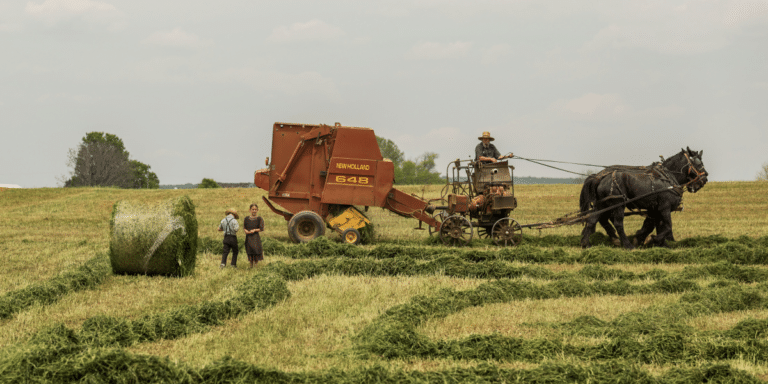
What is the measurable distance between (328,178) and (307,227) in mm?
1281

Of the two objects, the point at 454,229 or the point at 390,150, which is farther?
the point at 390,150

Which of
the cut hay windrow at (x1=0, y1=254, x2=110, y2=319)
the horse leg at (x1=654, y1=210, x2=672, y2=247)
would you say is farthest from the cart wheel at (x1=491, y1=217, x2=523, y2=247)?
the cut hay windrow at (x1=0, y1=254, x2=110, y2=319)

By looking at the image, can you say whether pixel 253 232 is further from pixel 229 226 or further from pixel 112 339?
pixel 112 339

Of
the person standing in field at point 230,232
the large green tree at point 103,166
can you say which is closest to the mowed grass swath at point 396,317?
the person standing in field at point 230,232

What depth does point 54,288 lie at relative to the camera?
8.91m

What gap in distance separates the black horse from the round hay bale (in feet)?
30.4

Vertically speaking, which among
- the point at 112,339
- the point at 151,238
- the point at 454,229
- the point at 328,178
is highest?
the point at 328,178

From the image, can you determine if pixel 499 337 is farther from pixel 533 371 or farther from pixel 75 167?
pixel 75 167

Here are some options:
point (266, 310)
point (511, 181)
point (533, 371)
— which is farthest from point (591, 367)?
point (511, 181)

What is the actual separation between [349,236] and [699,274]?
7484 mm

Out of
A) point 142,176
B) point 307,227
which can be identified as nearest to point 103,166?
point 142,176

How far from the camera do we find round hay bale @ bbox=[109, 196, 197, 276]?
10.0 m

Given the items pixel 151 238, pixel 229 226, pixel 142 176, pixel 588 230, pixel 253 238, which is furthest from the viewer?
pixel 142 176

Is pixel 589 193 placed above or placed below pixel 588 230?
above
